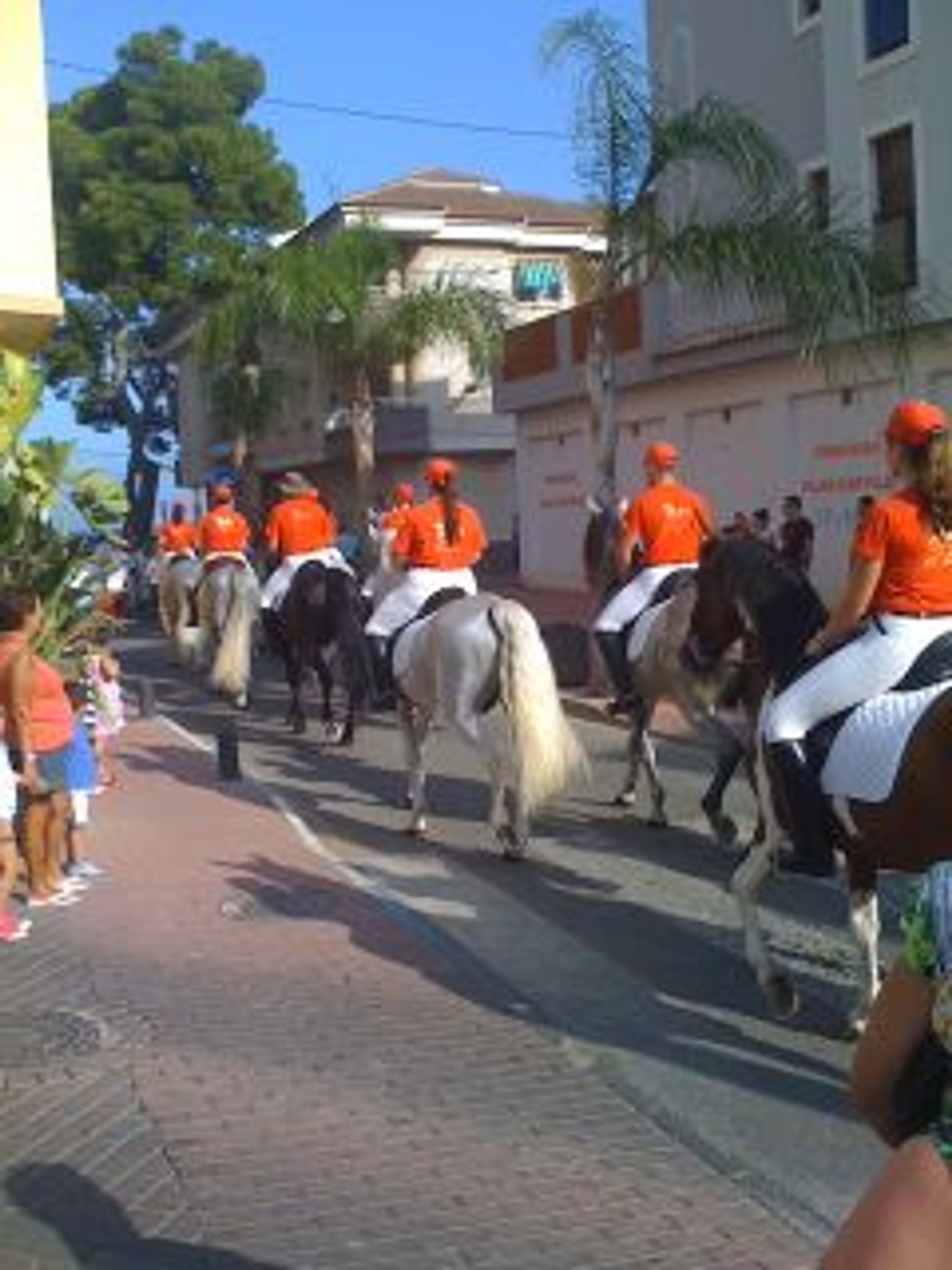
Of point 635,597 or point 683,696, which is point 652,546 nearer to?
point 635,597

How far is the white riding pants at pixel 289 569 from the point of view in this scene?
53.4 feet

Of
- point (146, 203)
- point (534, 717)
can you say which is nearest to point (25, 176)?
point (534, 717)

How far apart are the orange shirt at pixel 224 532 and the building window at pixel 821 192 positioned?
669 cm

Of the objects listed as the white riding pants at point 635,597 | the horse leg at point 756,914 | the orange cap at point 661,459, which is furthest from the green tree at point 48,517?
the horse leg at point 756,914

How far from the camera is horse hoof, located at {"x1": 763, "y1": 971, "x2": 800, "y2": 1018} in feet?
23.2

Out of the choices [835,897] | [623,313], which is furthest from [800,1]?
[835,897]

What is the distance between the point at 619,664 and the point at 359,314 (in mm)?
15402

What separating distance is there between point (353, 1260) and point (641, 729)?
7.12 m

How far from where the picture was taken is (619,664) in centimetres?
1174

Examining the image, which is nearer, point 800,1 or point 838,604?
point 838,604

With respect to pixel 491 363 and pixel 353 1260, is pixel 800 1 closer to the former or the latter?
pixel 491 363

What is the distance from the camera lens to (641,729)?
11680 millimetres

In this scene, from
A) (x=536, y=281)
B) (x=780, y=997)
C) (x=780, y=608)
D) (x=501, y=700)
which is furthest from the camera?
(x=536, y=281)

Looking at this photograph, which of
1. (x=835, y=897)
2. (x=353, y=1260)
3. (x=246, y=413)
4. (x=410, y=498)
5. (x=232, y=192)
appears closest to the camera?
(x=353, y=1260)
